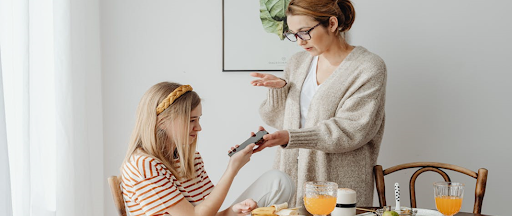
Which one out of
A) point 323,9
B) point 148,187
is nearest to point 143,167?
point 148,187

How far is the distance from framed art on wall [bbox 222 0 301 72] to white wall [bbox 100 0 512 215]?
0.06 metres

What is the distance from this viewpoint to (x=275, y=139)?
1949 millimetres

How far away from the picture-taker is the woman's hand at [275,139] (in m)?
1.92

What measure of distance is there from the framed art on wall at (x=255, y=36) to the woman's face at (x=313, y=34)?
58 cm

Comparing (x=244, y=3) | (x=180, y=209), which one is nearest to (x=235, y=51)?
(x=244, y=3)

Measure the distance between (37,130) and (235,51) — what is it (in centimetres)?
98

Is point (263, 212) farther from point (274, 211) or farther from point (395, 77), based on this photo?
point (395, 77)

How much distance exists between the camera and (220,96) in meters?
2.79

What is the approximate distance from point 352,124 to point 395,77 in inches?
26.1

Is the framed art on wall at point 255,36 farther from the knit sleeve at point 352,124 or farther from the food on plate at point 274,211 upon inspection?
the food on plate at point 274,211

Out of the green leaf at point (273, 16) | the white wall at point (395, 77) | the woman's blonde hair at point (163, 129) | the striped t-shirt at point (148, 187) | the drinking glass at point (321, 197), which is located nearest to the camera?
the drinking glass at point (321, 197)

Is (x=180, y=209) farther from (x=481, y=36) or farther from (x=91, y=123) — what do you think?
(x=481, y=36)

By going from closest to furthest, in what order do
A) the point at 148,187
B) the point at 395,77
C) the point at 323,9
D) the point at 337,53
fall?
the point at 148,187 < the point at 323,9 < the point at 337,53 < the point at 395,77

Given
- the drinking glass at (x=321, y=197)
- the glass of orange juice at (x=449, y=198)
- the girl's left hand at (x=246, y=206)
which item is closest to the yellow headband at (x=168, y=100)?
the girl's left hand at (x=246, y=206)
